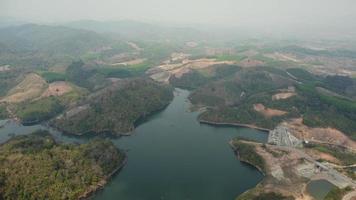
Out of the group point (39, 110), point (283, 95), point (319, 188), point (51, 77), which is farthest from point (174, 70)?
point (319, 188)

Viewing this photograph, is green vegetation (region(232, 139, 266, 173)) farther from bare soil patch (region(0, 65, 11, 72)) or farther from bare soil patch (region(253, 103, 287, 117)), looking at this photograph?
bare soil patch (region(0, 65, 11, 72))

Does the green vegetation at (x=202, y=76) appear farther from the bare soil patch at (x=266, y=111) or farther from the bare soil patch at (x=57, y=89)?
the bare soil patch at (x=57, y=89)

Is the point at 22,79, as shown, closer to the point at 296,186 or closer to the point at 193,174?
the point at 193,174

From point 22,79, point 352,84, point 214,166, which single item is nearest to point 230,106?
point 214,166

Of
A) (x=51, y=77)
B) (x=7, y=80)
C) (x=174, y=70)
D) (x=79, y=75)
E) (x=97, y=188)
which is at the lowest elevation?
(x=7, y=80)

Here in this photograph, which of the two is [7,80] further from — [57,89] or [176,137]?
[176,137]

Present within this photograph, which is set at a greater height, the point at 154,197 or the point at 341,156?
the point at 341,156

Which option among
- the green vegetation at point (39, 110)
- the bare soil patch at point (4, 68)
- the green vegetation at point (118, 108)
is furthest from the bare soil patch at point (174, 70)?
the bare soil patch at point (4, 68)
